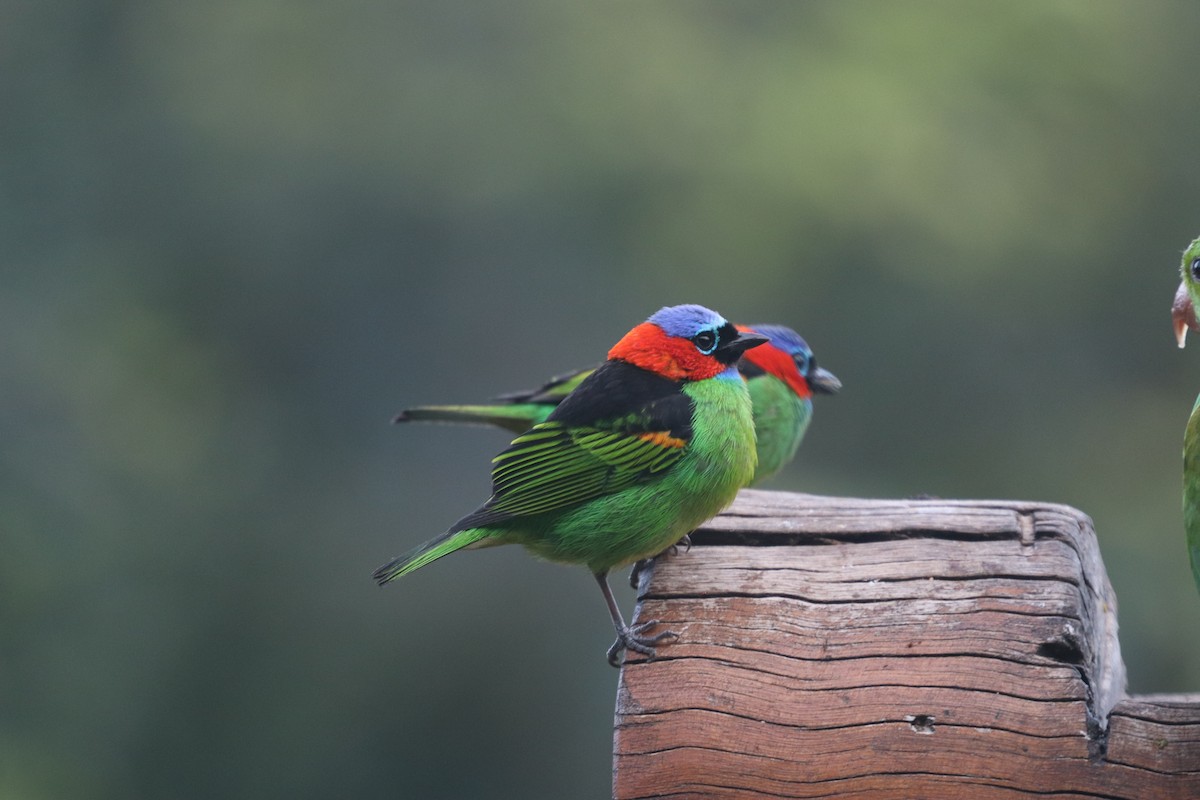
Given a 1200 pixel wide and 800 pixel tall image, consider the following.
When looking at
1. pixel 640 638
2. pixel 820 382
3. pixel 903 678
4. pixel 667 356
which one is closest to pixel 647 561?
pixel 640 638

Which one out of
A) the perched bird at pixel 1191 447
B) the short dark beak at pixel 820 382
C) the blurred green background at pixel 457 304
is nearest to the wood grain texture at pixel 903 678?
the perched bird at pixel 1191 447

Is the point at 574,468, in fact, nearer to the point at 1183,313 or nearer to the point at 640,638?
the point at 640,638

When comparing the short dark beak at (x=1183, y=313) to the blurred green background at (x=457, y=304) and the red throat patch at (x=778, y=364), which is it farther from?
the blurred green background at (x=457, y=304)

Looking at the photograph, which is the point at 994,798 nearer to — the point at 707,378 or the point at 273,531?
the point at 707,378

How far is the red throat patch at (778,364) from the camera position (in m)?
5.21

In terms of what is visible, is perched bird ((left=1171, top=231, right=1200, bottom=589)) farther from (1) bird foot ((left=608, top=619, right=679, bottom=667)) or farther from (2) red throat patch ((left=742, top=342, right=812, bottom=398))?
(2) red throat patch ((left=742, top=342, right=812, bottom=398))

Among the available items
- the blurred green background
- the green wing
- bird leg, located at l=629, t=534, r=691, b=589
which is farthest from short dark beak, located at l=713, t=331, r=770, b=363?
the blurred green background

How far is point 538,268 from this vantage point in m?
9.15

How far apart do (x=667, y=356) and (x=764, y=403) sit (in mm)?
1312

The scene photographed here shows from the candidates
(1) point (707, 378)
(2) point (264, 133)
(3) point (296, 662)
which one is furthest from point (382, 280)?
(1) point (707, 378)

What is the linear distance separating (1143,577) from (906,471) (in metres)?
2.03

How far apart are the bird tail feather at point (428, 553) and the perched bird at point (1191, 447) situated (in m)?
1.93

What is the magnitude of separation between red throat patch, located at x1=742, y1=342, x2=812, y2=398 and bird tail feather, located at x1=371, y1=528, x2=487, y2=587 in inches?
77.5

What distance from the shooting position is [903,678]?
3107mm
